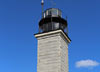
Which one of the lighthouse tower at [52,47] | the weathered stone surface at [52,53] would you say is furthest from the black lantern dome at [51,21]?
the weathered stone surface at [52,53]

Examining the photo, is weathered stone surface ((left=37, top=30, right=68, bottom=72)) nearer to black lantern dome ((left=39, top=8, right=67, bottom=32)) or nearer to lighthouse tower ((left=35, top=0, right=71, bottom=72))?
lighthouse tower ((left=35, top=0, right=71, bottom=72))

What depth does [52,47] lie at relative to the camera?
18984mm

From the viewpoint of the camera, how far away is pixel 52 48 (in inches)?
746

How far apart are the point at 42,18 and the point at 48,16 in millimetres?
→ 705

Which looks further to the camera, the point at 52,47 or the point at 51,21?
the point at 51,21

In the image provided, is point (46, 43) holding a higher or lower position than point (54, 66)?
higher

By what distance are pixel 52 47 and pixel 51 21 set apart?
3384 millimetres

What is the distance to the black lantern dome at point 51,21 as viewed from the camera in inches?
825

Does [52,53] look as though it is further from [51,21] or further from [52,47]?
[51,21]

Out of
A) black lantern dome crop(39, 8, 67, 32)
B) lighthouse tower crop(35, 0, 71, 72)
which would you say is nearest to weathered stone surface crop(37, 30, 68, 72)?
lighthouse tower crop(35, 0, 71, 72)

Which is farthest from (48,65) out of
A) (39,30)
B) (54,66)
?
(39,30)

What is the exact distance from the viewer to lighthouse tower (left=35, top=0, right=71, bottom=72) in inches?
723

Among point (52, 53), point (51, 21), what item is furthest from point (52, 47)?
point (51, 21)

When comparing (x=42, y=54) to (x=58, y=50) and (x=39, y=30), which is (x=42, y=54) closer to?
(x=58, y=50)
